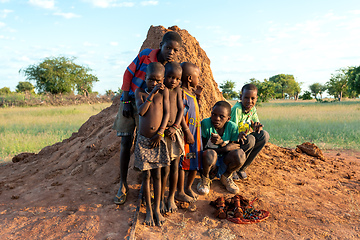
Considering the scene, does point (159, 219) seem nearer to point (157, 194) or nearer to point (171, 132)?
point (157, 194)

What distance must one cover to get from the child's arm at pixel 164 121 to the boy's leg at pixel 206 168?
2.30ft

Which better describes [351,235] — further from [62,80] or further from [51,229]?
[62,80]

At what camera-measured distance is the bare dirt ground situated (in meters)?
2.50

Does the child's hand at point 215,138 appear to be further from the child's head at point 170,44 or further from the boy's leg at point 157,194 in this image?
the child's head at point 170,44

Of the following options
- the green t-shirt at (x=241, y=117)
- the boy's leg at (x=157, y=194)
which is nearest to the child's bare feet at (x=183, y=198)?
the boy's leg at (x=157, y=194)

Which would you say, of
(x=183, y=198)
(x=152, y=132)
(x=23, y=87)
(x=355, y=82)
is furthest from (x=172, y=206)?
(x=23, y=87)

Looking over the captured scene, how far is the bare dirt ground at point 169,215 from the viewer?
2496 mm

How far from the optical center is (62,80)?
25906 millimetres

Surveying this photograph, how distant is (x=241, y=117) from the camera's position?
11.3ft

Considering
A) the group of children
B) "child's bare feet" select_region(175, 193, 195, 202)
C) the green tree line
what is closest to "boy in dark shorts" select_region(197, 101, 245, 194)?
the group of children

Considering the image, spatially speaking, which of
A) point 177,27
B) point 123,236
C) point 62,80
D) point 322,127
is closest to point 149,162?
point 123,236

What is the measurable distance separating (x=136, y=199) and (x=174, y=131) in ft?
3.19

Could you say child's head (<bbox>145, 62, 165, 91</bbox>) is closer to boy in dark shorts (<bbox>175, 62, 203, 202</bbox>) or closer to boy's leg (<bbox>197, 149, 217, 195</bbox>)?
boy in dark shorts (<bbox>175, 62, 203, 202</bbox>)

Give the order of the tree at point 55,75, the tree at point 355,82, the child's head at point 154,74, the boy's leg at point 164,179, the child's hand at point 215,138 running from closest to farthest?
the child's head at point 154,74 < the boy's leg at point 164,179 < the child's hand at point 215,138 < the tree at point 355,82 < the tree at point 55,75
